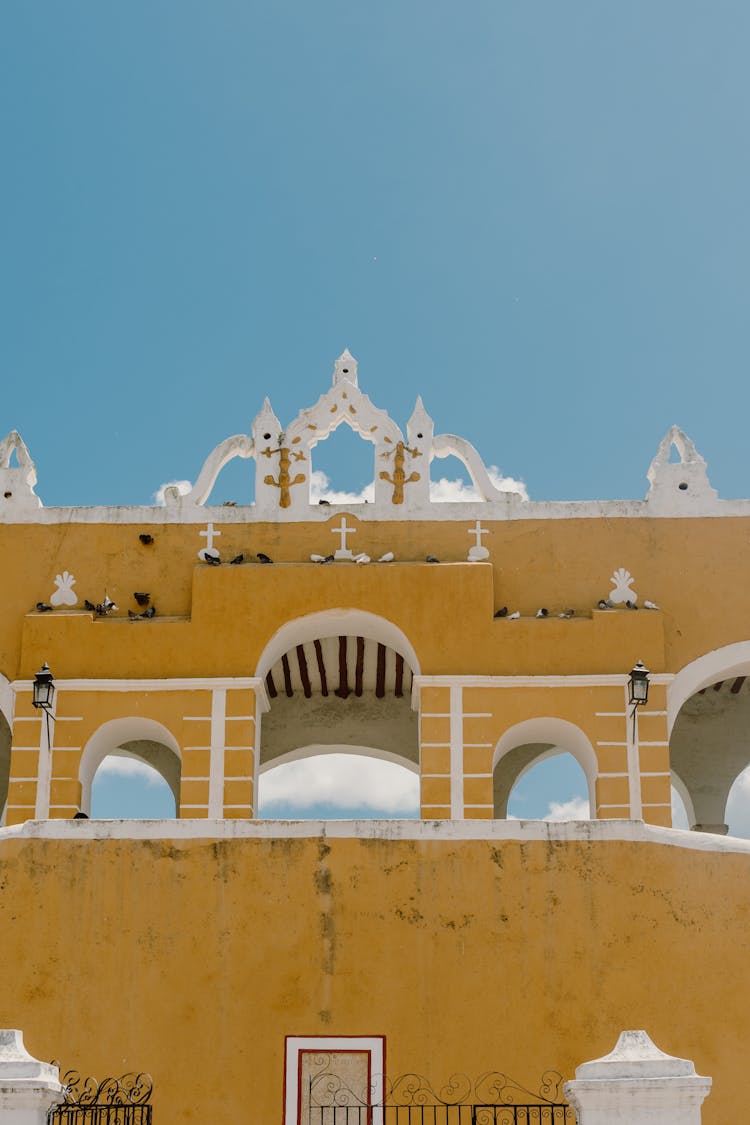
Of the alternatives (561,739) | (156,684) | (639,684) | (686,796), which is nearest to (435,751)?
(561,739)

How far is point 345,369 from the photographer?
49.4 ft

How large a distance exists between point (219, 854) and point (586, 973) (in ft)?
A: 8.25

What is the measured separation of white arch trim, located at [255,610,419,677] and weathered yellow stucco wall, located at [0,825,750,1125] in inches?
140

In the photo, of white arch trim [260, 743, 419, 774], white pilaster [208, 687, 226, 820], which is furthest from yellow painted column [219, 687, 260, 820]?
white arch trim [260, 743, 419, 774]

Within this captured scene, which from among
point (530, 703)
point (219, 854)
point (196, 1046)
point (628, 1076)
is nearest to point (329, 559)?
point (530, 703)

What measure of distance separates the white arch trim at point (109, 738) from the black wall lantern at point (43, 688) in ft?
2.12

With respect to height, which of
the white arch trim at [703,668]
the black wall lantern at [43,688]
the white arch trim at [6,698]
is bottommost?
the black wall lantern at [43,688]

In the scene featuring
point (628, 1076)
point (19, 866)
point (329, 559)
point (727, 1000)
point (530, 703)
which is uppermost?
point (329, 559)

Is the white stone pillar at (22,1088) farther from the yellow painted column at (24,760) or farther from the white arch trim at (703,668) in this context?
the white arch trim at (703,668)

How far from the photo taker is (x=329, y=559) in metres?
14.2

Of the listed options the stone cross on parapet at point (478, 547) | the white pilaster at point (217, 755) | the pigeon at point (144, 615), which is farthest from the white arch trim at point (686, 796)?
the pigeon at point (144, 615)

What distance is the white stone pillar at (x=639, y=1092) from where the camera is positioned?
6.82 m

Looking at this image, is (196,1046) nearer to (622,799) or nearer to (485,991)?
(485,991)

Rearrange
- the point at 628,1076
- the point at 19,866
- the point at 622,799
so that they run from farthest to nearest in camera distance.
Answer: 1. the point at 622,799
2. the point at 19,866
3. the point at 628,1076
